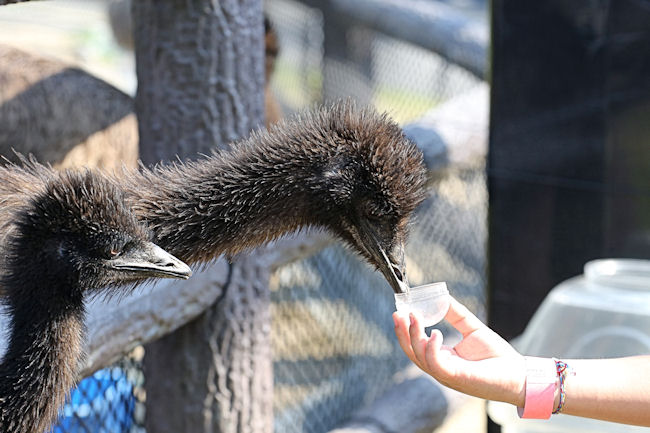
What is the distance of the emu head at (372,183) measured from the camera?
2090 mm

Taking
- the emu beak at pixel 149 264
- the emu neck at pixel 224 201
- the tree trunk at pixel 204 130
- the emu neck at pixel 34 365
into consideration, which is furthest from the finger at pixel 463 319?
the tree trunk at pixel 204 130

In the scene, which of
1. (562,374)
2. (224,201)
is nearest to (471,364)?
(562,374)

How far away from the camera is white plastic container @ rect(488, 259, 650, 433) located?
3.18 metres

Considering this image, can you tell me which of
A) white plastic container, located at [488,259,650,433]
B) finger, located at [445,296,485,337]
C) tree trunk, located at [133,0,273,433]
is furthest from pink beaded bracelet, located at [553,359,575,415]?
tree trunk, located at [133,0,273,433]

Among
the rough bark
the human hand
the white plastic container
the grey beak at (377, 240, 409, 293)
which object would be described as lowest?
the white plastic container

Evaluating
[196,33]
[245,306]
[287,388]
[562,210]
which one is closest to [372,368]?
[287,388]

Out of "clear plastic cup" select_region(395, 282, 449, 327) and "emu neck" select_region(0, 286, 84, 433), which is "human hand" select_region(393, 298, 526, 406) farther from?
"emu neck" select_region(0, 286, 84, 433)

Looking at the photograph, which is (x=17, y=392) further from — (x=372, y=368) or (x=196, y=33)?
(x=372, y=368)

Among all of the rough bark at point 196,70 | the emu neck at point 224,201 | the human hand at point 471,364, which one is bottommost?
the human hand at point 471,364

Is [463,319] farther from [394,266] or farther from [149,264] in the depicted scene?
[149,264]

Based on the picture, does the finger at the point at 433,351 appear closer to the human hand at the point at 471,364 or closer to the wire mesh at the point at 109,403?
the human hand at the point at 471,364

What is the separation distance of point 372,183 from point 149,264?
0.56m

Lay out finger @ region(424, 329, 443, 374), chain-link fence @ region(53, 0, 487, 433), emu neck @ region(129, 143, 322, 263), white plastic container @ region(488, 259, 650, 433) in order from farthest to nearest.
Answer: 1. chain-link fence @ region(53, 0, 487, 433)
2. white plastic container @ region(488, 259, 650, 433)
3. emu neck @ region(129, 143, 322, 263)
4. finger @ region(424, 329, 443, 374)

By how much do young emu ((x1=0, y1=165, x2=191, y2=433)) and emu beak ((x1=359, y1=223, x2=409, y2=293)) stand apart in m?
0.51
